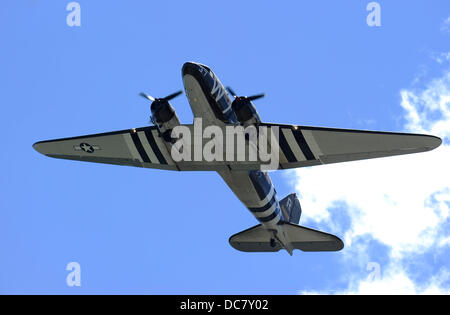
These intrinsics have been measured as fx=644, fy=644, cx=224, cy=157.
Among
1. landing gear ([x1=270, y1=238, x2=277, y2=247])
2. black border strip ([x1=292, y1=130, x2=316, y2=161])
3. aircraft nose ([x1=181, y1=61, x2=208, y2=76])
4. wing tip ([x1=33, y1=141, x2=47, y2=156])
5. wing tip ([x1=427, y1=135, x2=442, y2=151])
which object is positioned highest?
aircraft nose ([x1=181, y1=61, x2=208, y2=76])

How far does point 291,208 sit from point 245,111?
40.8 feet

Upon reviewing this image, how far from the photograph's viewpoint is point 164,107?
30.8 metres

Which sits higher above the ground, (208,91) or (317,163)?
(208,91)

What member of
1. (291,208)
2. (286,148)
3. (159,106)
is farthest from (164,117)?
(291,208)

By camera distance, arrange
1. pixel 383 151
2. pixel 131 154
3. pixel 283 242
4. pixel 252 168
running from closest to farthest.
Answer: pixel 383 151, pixel 252 168, pixel 131 154, pixel 283 242

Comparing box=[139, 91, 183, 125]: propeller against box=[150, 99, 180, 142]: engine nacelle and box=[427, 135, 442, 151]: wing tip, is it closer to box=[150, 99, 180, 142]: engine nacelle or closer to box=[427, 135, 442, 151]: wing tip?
box=[150, 99, 180, 142]: engine nacelle

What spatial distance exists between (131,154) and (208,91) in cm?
689

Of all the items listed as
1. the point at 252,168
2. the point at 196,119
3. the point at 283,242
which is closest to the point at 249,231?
the point at 283,242

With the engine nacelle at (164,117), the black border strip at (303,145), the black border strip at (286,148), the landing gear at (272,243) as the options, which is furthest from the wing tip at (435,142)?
the landing gear at (272,243)

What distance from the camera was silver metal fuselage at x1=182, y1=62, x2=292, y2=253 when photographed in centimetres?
2961

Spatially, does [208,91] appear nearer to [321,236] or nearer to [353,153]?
[353,153]

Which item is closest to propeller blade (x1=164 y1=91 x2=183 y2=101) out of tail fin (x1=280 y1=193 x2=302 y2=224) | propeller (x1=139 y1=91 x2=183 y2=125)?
propeller (x1=139 y1=91 x2=183 y2=125)

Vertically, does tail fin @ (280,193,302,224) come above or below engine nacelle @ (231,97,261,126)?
below

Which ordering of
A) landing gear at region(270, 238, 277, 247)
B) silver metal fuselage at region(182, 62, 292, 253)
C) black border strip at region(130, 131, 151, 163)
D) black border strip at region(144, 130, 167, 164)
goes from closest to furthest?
silver metal fuselage at region(182, 62, 292, 253) → black border strip at region(144, 130, 167, 164) → black border strip at region(130, 131, 151, 163) → landing gear at region(270, 238, 277, 247)
